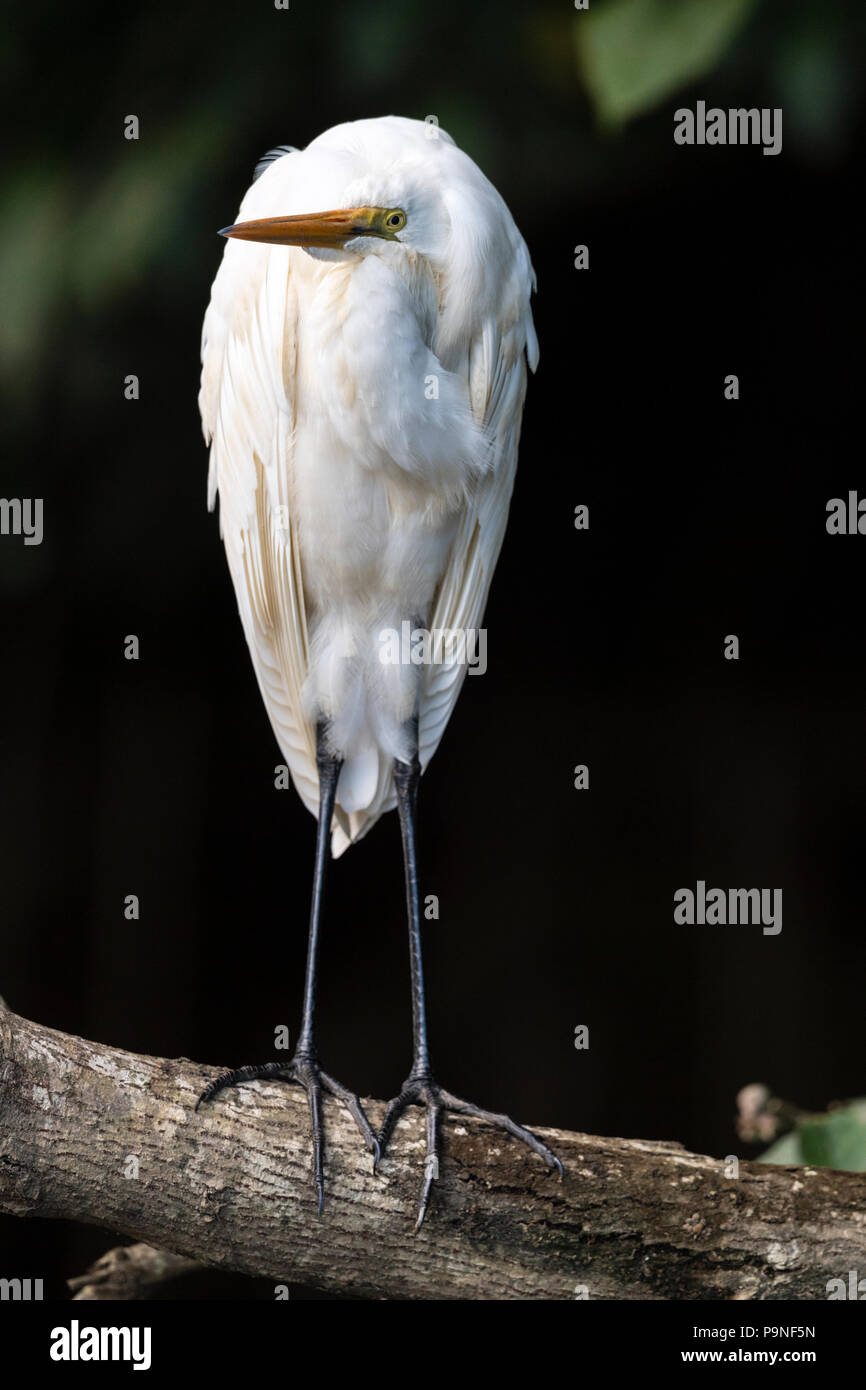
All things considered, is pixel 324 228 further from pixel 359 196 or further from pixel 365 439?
pixel 365 439

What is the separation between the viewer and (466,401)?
1269 mm

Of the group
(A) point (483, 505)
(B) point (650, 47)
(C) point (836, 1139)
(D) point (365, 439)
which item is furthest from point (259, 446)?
(C) point (836, 1139)

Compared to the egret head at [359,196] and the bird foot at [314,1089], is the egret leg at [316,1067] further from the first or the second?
the egret head at [359,196]

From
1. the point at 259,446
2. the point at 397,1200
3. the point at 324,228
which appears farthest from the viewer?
the point at 259,446

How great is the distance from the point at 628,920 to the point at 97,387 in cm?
104

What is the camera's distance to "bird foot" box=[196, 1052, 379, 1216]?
3.29ft

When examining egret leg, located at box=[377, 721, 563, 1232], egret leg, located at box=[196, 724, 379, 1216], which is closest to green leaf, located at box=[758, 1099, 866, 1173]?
egret leg, located at box=[377, 721, 563, 1232]

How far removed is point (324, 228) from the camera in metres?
1.13

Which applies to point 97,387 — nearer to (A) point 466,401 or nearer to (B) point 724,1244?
(A) point 466,401

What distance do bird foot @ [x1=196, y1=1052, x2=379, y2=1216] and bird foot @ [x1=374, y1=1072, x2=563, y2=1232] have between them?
0.8 inches

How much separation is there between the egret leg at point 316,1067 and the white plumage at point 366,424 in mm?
35

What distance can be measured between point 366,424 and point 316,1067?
1.83ft

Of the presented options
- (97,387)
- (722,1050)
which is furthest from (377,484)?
(722,1050)

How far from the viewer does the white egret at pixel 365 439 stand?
46.5 inches
